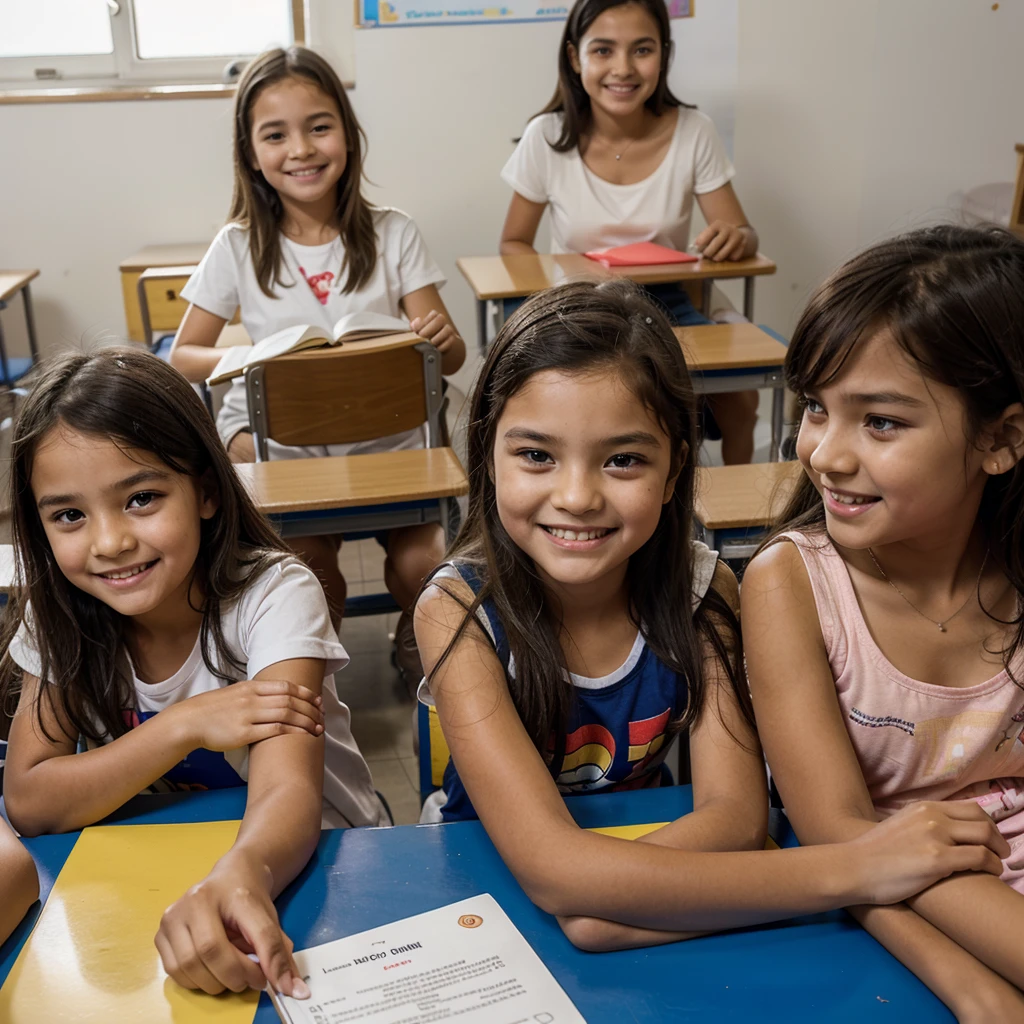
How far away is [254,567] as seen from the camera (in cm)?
141

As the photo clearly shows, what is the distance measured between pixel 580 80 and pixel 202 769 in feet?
9.35

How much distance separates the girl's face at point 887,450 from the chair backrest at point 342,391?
4.43 feet

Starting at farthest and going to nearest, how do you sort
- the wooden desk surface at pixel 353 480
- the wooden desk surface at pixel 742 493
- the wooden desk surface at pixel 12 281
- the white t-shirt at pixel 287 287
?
the wooden desk surface at pixel 12 281
the white t-shirt at pixel 287 287
the wooden desk surface at pixel 353 480
the wooden desk surface at pixel 742 493

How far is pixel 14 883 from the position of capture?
0.98 metres

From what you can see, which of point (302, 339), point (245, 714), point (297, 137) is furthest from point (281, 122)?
point (245, 714)

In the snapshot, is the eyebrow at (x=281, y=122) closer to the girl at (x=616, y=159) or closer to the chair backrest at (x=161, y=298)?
the girl at (x=616, y=159)

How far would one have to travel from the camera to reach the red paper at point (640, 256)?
3342 millimetres

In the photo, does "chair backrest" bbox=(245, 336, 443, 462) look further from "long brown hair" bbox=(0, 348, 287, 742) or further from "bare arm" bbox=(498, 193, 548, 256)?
"bare arm" bbox=(498, 193, 548, 256)

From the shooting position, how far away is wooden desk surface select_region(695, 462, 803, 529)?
6.15ft

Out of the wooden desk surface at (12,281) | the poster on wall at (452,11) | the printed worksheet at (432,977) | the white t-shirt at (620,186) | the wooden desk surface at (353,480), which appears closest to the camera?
the printed worksheet at (432,977)

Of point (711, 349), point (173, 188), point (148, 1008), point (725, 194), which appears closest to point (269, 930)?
point (148, 1008)

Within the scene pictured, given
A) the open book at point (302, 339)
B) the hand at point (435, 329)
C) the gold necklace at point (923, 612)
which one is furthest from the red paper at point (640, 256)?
the gold necklace at point (923, 612)

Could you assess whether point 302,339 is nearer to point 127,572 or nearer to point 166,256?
point 127,572

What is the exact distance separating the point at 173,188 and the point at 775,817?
4.28 meters
